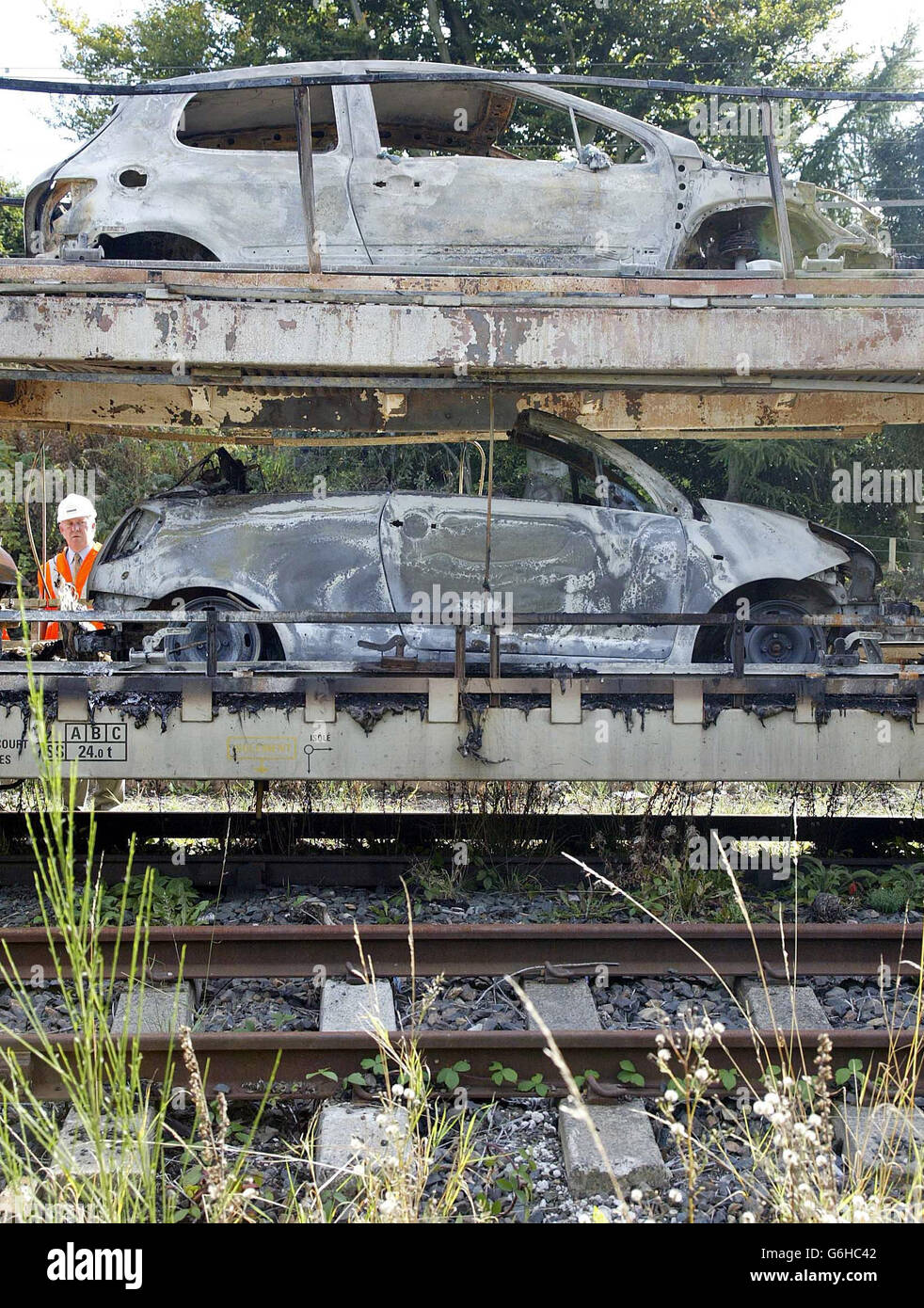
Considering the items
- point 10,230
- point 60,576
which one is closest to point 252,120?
point 60,576

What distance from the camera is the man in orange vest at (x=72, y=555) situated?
6.78 metres

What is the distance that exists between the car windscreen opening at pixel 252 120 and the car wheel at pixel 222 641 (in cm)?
282

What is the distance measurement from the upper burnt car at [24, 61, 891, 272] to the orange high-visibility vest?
6.14ft

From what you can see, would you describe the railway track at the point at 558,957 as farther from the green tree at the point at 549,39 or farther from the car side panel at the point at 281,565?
the green tree at the point at 549,39

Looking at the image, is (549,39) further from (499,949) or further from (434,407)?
(499,949)

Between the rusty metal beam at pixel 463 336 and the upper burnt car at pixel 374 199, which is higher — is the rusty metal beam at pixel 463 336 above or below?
below

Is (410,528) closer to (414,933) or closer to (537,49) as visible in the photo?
(414,933)

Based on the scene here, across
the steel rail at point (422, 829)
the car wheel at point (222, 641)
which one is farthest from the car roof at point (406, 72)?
the steel rail at point (422, 829)

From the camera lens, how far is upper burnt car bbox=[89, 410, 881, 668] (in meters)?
6.23

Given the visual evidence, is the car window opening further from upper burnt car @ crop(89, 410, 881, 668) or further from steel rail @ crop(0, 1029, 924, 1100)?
steel rail @ crop(0, 1029, 924, 1100)

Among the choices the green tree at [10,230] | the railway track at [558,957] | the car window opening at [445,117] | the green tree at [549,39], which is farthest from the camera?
the green tree at [549,39]

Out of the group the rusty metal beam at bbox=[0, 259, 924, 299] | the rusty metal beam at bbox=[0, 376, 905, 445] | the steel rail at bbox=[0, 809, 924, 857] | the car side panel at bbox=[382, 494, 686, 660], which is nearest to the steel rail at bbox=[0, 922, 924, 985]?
the steel rail at bbox=[0, 809, 924, 857]

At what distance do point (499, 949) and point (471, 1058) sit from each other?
88 cm

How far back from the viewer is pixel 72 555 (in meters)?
6.91
